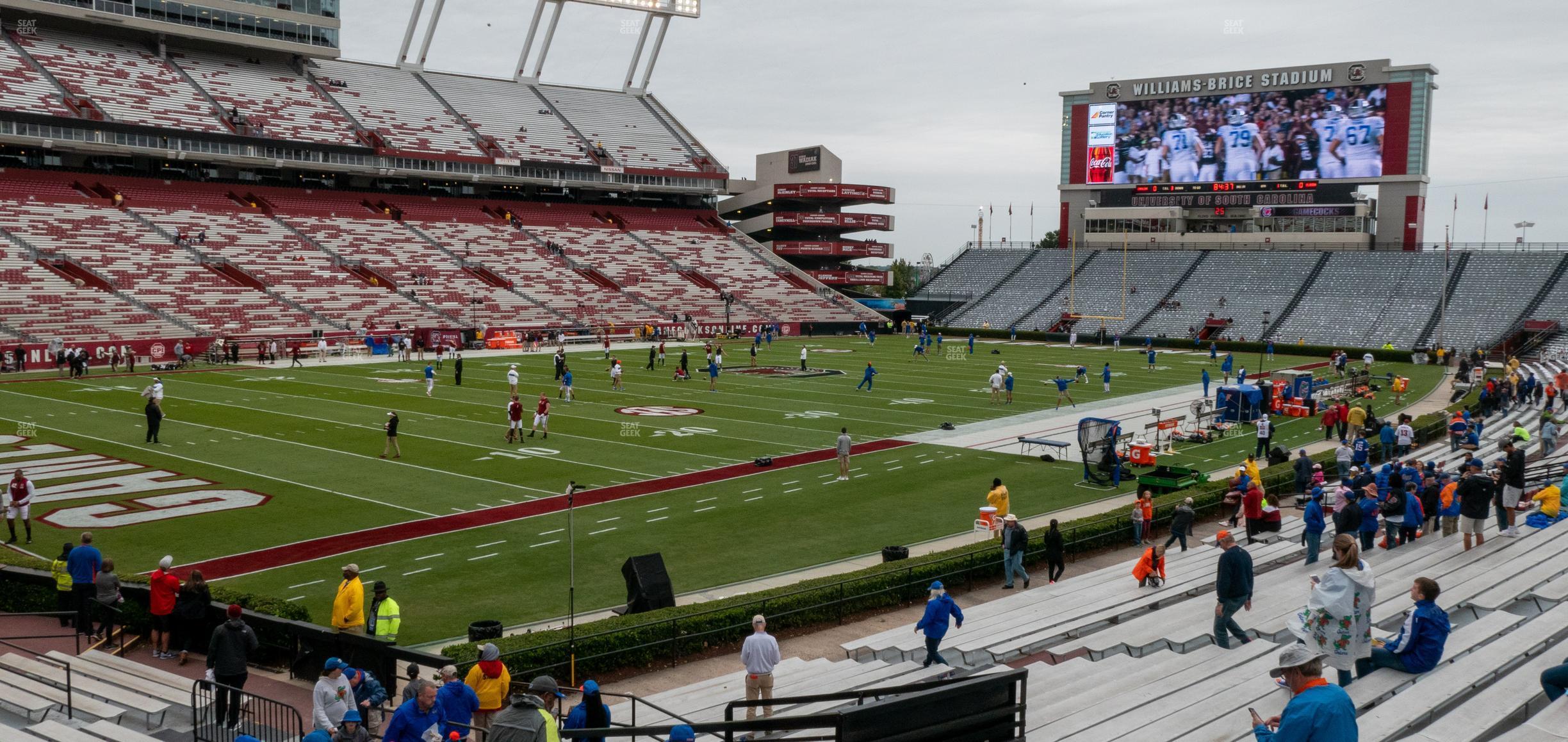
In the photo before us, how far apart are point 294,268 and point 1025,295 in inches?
1938

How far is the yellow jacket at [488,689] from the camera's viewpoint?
9875 mm

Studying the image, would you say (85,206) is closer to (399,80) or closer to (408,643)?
(399,80)

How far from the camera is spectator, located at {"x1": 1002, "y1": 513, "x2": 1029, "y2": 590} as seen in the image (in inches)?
627

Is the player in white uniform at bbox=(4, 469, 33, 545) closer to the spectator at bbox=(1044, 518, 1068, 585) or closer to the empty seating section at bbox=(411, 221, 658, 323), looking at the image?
the spectator at bbox=(1044, 518, 1068, 585)

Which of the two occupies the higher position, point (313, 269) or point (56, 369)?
point (313, 269)

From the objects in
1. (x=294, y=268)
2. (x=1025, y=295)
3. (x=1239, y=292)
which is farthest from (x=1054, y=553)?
(x=1025, y=295)

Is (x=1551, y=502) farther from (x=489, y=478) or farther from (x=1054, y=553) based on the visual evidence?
(x=489, y=478)

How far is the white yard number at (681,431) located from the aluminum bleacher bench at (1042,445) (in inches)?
314

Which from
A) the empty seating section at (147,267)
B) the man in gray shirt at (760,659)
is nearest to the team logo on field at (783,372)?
the empty seating section at (147,267)

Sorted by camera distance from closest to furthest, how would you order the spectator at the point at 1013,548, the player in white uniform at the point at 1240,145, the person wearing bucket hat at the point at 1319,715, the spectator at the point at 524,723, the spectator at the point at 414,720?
1. the person wearing bucket hat at the point at 1319,715
2. the spectator at the point at 524,723
3. the spectator at the point at 414,720
4. the spectator at the point at 1013,548
5. the player in white uniform at the point at 1240,145

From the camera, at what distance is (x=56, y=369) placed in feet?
141

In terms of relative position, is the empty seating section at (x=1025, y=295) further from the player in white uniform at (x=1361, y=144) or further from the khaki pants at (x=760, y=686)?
the khaki pants at (x=760, y=686)

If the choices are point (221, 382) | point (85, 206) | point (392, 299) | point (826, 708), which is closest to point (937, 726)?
point (826, 708)

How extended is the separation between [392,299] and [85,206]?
54.5ft
